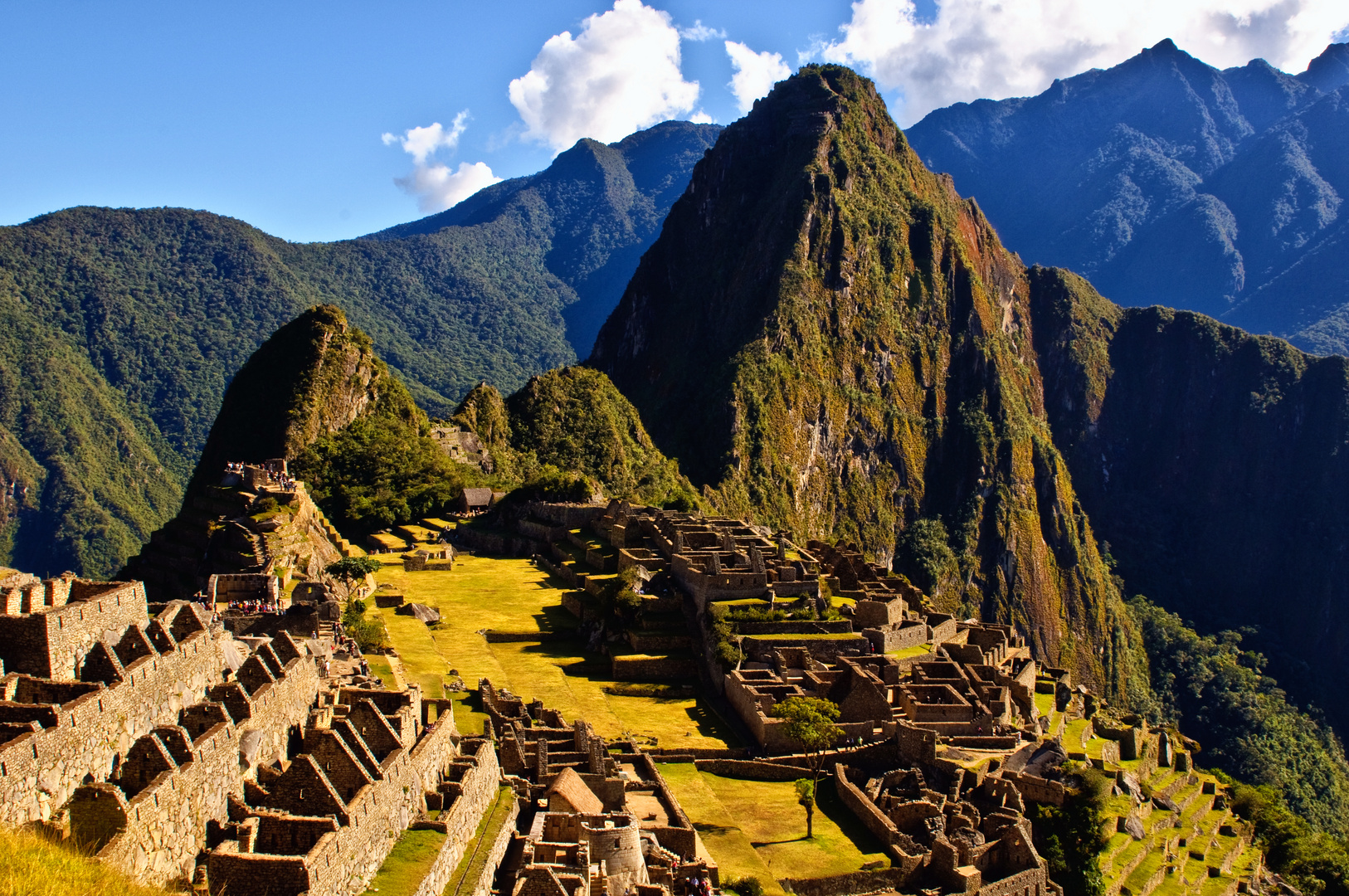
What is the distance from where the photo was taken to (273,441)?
89.3 m

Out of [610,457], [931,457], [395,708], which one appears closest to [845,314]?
[931,457]

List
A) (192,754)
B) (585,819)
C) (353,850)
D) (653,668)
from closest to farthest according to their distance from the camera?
(192,754), (353,850), (585,819), (653,668)

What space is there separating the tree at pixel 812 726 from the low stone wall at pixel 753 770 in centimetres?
63

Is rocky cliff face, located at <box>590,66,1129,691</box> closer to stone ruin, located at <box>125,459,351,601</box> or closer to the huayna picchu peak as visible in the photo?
the huayna picchu peak

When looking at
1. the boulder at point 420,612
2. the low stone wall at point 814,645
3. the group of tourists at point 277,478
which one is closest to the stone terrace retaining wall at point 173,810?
the boulder at point 420,612

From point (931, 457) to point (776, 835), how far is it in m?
167

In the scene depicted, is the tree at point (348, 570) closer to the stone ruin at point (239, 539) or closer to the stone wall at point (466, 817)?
the stone ruin at point (239, 539)

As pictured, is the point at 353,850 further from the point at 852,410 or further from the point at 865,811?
the point at 852,410

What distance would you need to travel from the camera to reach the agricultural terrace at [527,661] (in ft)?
131

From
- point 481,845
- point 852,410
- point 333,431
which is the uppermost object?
point 852,410

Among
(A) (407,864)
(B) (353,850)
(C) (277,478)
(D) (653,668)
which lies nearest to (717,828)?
(A) (407,864)

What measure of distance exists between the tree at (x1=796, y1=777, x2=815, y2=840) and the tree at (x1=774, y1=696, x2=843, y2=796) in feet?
6.01

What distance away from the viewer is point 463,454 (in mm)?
101562

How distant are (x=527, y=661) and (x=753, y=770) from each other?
38.3ft
